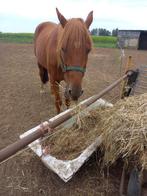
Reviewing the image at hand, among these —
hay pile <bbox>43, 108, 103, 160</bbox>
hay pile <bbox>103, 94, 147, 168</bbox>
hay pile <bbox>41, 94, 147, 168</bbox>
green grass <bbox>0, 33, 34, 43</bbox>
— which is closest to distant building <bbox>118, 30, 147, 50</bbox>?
green grass <bbox>0, 33, 34, 43</bbox>

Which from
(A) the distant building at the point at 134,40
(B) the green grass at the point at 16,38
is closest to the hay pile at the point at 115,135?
(A) the distant building at the point at 134,40

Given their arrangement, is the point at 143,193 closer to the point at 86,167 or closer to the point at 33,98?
the point at 86,167

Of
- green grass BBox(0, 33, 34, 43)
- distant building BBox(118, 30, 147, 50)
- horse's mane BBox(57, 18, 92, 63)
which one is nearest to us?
horse's mane BBox(57, 18, 92, 63)

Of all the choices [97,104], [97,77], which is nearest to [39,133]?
[97,104]

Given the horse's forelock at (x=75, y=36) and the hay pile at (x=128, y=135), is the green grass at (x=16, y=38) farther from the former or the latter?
the hay pile at (x=128, y=135)

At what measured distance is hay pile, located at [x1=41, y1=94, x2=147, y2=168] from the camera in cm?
179

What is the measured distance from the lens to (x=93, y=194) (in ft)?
7.28

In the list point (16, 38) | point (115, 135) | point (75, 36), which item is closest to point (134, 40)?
point (16, 38)

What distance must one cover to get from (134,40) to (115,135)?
74.1ft

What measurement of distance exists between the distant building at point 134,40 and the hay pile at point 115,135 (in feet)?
69.3

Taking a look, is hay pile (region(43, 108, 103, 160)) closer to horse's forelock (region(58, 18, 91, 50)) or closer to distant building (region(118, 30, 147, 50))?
horse's forelock (region(58, 18, 91, 50))

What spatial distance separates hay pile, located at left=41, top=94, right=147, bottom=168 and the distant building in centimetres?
→ 2113

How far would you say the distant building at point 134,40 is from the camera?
22719 millimetres

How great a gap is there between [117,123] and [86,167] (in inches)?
31.3
